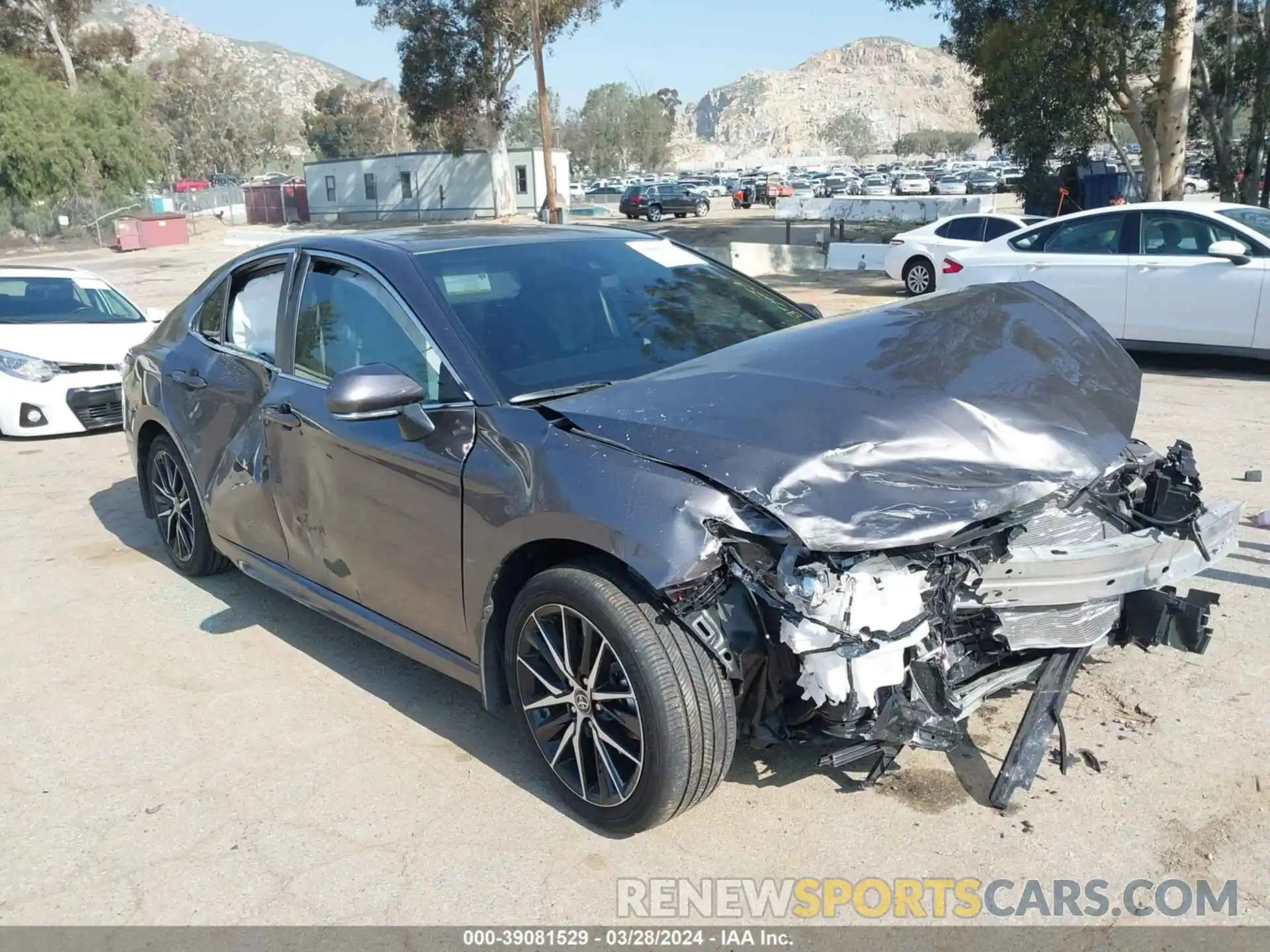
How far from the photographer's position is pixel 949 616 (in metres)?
2.90

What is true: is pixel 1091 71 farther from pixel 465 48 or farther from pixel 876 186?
pixel 876 186

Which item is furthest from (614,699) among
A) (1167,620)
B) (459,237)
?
(459,237)

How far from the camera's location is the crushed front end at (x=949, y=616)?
2723mm

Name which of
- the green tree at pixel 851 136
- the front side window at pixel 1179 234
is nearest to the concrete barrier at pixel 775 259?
the front side window at pixel 1179 234

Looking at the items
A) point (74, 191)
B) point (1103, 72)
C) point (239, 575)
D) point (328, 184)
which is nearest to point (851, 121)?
point (328, 184)

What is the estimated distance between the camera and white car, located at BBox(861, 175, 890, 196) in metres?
60.8

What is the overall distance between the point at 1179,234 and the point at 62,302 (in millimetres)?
10473

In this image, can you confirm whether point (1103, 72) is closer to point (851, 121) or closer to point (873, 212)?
point (873, 212)

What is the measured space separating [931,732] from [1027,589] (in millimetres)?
500

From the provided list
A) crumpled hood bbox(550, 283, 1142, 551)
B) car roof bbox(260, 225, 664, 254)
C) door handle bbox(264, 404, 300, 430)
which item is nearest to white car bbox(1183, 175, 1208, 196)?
car roof bbox(260, 225, 664, 254)

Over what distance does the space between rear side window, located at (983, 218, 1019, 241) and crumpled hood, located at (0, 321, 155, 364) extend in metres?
12.3

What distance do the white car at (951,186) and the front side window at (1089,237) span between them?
47.8 meters

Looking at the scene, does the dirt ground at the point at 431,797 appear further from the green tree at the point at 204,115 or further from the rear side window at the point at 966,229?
the green tree at the point at 204,115

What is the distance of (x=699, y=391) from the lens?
3170 mm
